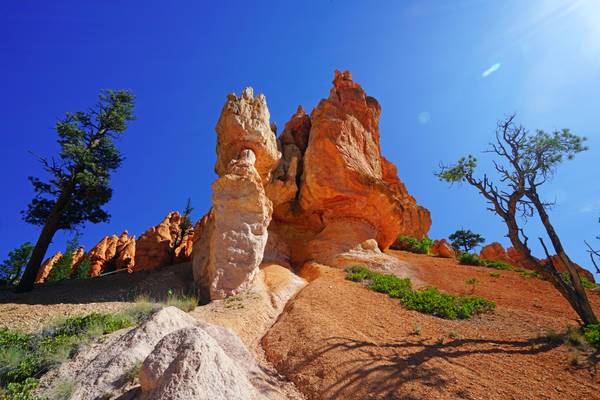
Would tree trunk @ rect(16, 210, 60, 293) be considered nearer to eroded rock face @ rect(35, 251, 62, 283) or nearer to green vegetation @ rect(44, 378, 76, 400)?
green vegetation @ rect(44, 378, 76, 400)

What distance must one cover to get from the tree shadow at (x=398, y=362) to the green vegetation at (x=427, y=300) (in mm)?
2294

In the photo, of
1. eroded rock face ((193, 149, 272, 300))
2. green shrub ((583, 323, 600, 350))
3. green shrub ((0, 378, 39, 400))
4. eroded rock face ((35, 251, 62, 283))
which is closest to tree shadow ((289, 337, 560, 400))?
green shrub ((583, 323, 600, 350))

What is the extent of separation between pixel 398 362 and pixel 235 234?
749cm

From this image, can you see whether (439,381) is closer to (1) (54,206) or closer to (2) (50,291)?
(2) (50,291)

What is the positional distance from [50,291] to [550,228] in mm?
20902

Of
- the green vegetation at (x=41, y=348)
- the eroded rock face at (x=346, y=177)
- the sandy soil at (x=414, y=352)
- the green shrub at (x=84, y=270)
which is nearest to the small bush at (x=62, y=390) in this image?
the green vegetation at (x=41, y=348)

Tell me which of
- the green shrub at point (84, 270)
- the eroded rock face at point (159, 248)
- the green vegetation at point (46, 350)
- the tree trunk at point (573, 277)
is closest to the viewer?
the green vegetation at point (46, 350)

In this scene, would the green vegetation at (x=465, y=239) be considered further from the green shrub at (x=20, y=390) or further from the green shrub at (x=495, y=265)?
the green shrub at (x=20, y=390)

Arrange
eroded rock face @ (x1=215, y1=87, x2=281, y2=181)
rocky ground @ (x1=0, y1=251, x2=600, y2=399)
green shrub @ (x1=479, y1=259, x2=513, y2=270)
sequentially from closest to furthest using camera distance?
rocky ground @ (x1=0, y1=251, x2=600, y2=399)
eroded rock face @ (x1=215, y1=87, x2=281, y2=181)
green shrub @ (x1=479, y1=259, x2=513, y2=270)

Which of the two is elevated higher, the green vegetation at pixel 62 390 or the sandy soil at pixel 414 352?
the sandy soil at pixel 414 352

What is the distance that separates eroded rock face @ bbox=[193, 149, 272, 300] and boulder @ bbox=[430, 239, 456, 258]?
20771mm

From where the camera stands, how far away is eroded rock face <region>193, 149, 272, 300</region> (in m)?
11.9

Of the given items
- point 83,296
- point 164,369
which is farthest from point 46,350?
point 83,296

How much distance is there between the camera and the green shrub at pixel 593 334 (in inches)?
311
